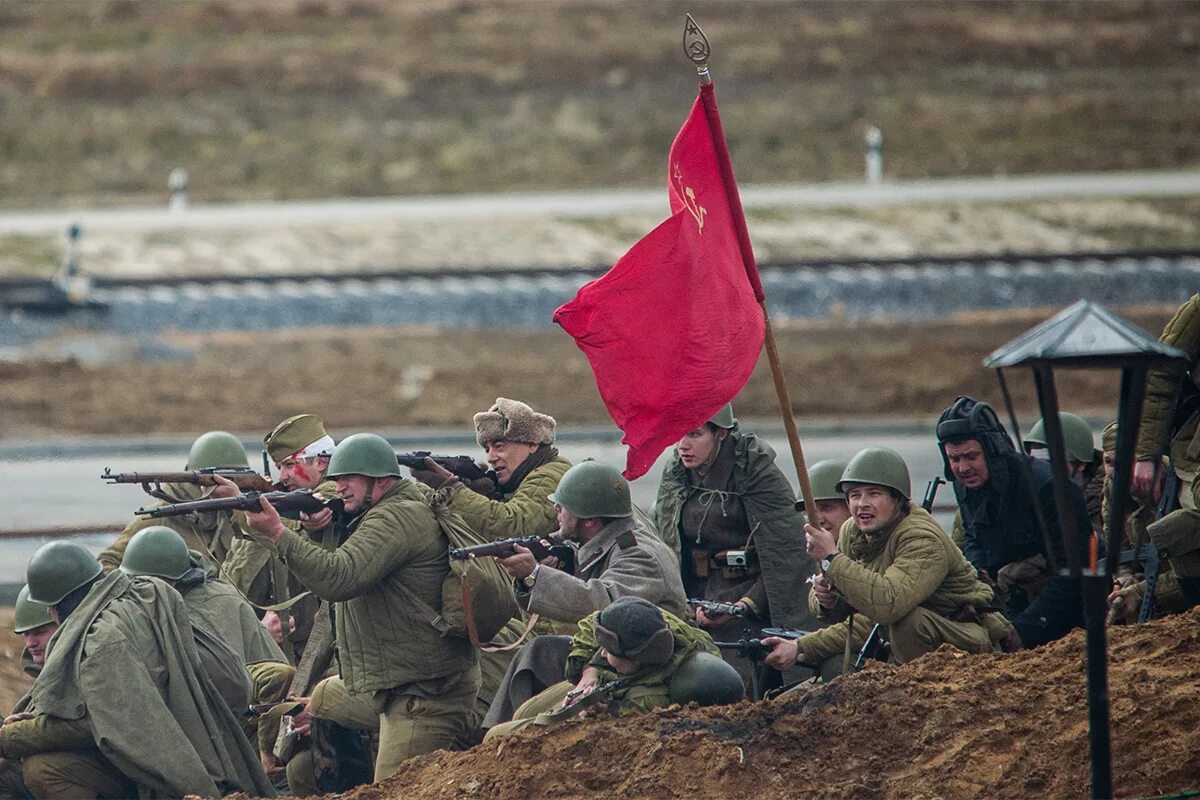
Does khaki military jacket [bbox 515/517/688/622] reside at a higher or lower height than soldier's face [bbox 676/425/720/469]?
lower

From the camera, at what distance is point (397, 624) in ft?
28.4

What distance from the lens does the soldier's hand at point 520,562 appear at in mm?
8266

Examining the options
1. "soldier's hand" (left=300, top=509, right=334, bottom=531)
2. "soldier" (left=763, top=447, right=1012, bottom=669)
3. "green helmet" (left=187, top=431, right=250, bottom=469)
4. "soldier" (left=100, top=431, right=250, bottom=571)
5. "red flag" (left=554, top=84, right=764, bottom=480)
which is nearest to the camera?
"soldier" (left=763, top=447, right=1012, bottom=669)

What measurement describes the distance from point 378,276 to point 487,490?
1526cm

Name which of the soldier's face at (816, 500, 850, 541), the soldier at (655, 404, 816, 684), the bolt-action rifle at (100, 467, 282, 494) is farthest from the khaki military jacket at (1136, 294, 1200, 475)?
the bolt-action rifle at (100, 467, 282, 494)

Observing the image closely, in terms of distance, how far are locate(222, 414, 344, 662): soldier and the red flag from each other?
7.10 ft

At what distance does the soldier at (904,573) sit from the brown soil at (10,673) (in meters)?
5.34

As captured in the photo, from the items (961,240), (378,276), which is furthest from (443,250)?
(961,240)

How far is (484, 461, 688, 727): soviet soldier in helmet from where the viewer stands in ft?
27.2

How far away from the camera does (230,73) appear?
3666cm

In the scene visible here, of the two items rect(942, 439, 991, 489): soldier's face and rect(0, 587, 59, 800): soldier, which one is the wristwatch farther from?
rect(0, 587, 59, 800): soldier

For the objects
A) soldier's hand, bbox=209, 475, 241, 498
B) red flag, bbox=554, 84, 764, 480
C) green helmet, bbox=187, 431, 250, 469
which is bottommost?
soldier's hand, bbox=209, 475, 241, 498

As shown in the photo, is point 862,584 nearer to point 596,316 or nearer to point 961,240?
point 596,316

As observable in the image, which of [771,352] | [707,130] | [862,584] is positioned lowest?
[862,584]
